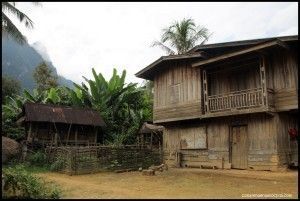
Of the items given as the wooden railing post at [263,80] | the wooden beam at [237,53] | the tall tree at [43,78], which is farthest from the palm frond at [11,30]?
the tall tree at [43,78]

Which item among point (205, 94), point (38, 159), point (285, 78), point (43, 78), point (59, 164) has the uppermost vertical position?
point (43, 78)

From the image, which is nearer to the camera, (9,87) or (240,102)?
(240,102)

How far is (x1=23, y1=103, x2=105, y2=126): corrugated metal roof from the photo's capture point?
21.6 m

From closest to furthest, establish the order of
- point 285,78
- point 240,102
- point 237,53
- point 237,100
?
point 285,78, point 237,53, point 240,102, point 237,100

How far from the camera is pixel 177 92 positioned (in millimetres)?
19297

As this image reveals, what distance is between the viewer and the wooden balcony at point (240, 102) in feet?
49.0

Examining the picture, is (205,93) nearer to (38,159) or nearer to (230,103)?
(230,103)

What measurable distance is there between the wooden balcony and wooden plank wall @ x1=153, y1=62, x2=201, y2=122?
1.01m

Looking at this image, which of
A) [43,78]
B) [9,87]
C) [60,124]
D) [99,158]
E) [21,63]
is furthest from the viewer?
[21,63]

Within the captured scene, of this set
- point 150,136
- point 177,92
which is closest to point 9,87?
point 150,136

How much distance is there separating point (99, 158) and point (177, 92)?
5522mm

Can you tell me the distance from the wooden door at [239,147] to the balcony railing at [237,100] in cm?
121

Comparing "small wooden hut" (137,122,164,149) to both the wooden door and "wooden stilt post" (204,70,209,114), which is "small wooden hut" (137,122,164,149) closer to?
"wooden stilt post" (204,70,209,114)

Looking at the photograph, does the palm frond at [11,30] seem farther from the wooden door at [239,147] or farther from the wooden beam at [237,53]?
the wooden door at [239,147]
